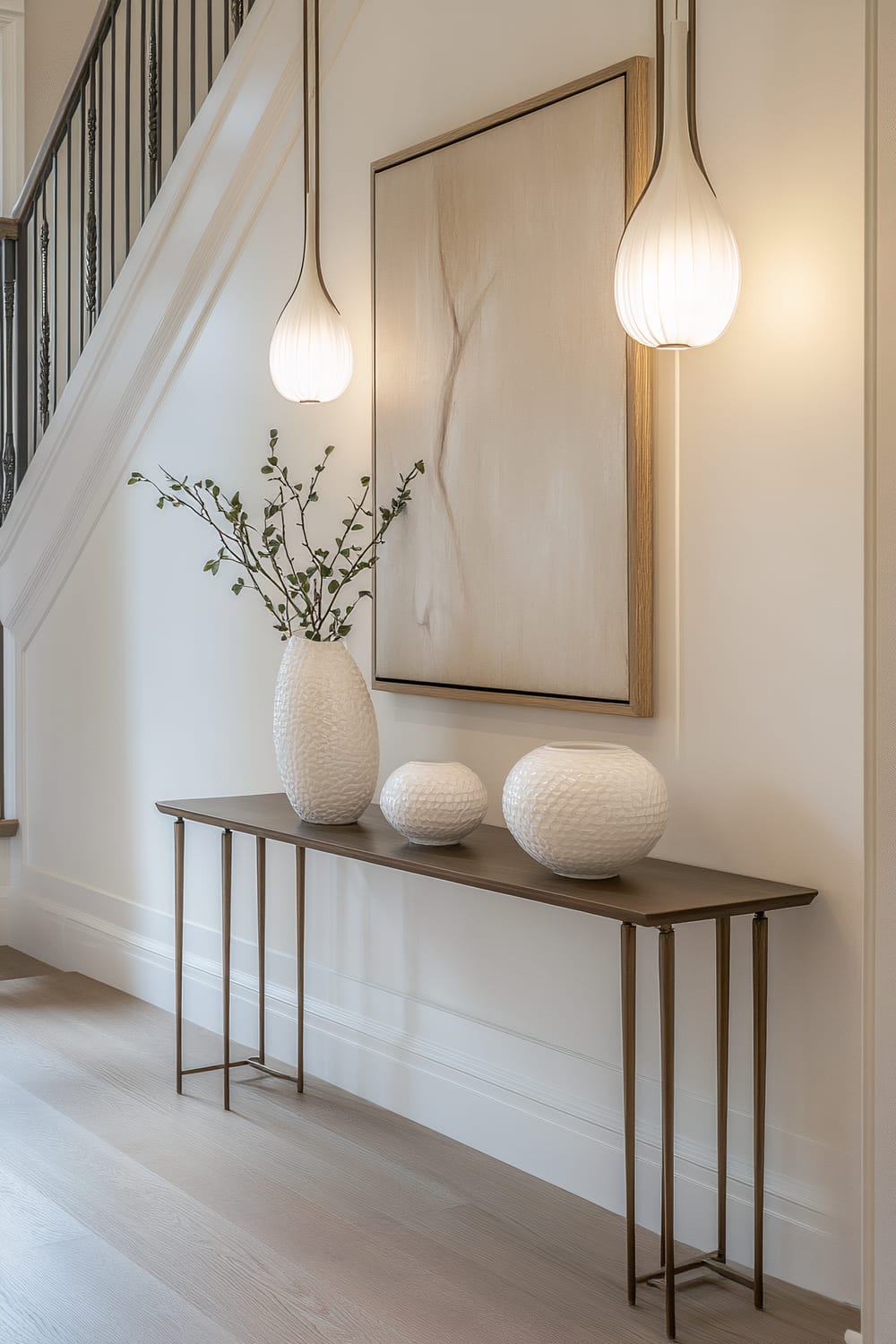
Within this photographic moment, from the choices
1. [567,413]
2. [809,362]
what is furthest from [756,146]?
[567,413]

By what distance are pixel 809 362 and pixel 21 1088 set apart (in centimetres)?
246

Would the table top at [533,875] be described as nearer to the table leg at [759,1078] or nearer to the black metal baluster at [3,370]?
the table leg at [759,1078]

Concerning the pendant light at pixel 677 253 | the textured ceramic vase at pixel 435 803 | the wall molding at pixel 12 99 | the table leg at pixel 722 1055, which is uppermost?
the wall molding at pixel 12 99

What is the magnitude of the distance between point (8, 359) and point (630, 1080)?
375cm

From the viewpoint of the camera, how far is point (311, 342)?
3.03m

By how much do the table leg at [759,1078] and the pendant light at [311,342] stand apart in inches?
63.7

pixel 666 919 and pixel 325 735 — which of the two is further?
pixel 325 735

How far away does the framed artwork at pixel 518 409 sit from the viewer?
2453mm

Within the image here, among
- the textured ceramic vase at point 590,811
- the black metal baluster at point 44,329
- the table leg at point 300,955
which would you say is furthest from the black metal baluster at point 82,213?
the textured ceramic vase at point 590,811

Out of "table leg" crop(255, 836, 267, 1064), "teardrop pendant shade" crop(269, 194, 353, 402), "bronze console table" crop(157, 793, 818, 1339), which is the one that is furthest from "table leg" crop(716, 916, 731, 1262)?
"teardrop pendant shade" crop(269, 194, 353, 402)

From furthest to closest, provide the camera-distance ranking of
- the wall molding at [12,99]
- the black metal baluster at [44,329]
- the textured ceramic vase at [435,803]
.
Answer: the wall molding at [12,99], the black metal baluster at [44,329], the textured ceramic vase at [435,803]

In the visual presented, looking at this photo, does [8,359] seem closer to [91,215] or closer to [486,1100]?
[91,215]

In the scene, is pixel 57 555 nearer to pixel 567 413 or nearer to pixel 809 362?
pixel 567 413

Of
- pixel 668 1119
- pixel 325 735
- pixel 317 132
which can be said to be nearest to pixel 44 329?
pixel 317 132
